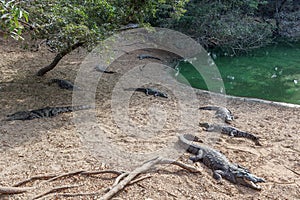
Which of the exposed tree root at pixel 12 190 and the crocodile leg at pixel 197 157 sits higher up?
the crocodile leg at pixel 197 157

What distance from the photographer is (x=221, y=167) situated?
136 inches

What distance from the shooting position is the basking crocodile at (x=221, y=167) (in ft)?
10.7

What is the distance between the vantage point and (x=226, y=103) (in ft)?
20.9

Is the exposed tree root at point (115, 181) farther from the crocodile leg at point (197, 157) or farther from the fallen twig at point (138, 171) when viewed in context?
the crocodile leg at point (197, 157)

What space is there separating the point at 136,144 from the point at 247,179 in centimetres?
153

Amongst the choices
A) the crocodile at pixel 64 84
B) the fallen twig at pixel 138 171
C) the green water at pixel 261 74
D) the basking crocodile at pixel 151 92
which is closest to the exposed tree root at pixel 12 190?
the fallen twig at pixel 138 171

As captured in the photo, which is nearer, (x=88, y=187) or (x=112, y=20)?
(x=88, y=187)

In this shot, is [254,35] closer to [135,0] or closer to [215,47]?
[215,47]

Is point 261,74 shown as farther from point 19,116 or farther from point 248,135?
point 19,116

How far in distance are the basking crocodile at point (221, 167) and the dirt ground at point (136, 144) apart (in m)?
0.07

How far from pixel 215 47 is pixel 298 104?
5.85 metres

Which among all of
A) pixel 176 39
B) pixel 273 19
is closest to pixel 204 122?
pixel 176 39

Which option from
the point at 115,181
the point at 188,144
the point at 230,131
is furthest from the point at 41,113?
the point at 230,131

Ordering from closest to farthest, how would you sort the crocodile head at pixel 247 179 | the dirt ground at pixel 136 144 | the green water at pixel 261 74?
1. the dirt ground at pixel 136 144
2. the crocodile head at pixel 247 179
3. the green water at pixel 261 74
